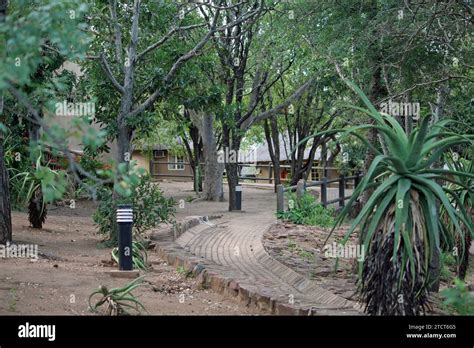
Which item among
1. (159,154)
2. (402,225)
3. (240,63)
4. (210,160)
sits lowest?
(402,225)

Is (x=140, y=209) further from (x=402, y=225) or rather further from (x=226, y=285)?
(x=402, y=225)

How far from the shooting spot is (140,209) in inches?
499

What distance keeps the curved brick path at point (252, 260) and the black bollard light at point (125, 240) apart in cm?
131

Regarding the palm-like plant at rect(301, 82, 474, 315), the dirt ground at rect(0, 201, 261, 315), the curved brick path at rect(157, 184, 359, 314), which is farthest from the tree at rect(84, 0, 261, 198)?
the palm-like plant at rect(301, 82, 474, 315)

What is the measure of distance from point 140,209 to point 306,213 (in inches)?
264

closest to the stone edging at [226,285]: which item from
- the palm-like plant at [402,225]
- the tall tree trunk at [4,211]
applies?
the palm-like plant at [402,225]

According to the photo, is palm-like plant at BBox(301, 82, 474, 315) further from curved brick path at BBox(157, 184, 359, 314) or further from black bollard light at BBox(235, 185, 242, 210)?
black bollard light at BBox(235, 185, 242, 210)

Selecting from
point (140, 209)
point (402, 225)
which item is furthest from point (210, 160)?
point (402, 225)

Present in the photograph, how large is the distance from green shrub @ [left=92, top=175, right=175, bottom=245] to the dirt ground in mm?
529

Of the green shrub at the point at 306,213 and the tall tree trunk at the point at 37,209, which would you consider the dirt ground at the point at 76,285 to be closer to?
the tall tree trunk at the point at 37,209

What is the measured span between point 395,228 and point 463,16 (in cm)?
539

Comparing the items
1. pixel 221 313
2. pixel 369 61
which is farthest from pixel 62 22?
pixel 369 61

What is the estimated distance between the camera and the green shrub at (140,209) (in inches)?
498

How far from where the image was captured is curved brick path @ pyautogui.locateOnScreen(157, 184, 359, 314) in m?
7.74
